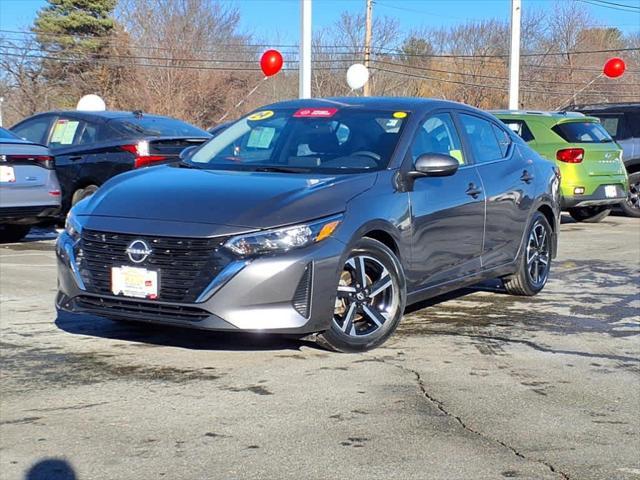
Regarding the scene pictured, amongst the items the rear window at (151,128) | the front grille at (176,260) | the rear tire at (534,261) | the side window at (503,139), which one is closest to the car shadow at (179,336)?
the front grille at (176,260)

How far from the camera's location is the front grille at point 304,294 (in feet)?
16.9

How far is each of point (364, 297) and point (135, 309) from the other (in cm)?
137

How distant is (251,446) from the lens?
13.5 ft

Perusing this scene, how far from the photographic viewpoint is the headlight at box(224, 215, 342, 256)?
201 inches

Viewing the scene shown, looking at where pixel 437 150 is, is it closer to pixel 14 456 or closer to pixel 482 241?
pixel 482 241

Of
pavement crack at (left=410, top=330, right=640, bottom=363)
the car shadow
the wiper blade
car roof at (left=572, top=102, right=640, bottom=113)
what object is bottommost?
pavement crack at (left=410, top=330, right=640, bottom=363)

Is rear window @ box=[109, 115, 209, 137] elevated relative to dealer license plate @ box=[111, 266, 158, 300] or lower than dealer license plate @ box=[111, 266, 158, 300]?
elevated

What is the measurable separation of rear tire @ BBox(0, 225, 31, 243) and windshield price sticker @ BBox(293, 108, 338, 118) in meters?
5.96

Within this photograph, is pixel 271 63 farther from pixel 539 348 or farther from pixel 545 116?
pixel 539 348

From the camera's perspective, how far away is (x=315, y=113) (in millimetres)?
6668

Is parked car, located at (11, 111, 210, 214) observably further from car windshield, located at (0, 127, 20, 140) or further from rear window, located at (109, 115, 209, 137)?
car windshield, located at (0, 127, 20, 140)

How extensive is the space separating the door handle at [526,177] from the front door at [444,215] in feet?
2.70

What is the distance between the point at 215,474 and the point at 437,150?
348 centimetres

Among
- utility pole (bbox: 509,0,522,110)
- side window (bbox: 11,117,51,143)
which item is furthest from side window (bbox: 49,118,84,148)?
utility pole (bbox: 509,0,522,110)
